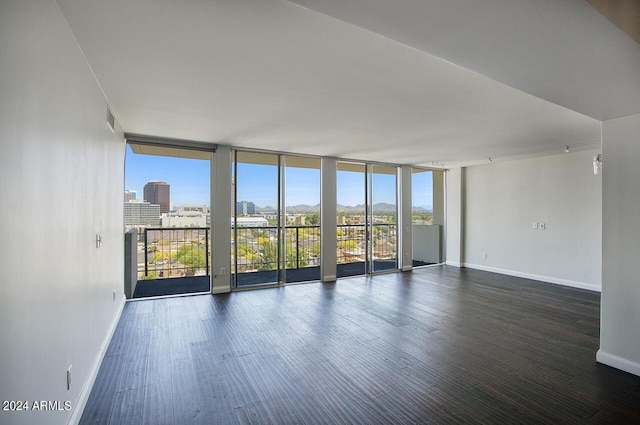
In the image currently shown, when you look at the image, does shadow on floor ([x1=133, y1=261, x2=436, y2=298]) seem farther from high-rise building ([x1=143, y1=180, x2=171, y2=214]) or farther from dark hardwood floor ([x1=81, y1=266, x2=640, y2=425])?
high-rise building ([x1=143, y1=180, x2=171, y2=214])

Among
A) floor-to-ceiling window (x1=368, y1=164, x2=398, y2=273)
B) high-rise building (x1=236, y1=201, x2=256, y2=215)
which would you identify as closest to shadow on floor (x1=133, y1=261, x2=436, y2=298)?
floor-to-ceiling window (x1=368, y1=164, x2=398, y2=273)

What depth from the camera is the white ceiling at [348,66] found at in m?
1.50

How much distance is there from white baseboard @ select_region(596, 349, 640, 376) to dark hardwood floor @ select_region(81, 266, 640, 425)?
0.08 m

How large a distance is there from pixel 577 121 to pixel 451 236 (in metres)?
4.54

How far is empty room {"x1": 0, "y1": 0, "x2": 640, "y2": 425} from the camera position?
1451mm

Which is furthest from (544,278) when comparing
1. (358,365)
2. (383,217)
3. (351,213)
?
(358,365)

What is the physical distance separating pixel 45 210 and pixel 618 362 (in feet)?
14.3

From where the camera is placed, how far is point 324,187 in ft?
20.1

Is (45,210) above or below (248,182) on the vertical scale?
below

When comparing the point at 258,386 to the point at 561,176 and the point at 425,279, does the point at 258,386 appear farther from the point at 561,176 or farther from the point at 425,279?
the point at 561,176

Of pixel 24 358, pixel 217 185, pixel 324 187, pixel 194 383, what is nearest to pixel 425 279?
pixel 324 187

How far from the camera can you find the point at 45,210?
1.52 meters

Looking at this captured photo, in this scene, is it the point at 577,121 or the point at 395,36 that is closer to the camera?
the point at 395,36

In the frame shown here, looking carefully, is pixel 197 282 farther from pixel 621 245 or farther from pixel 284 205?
pixel 621 245
